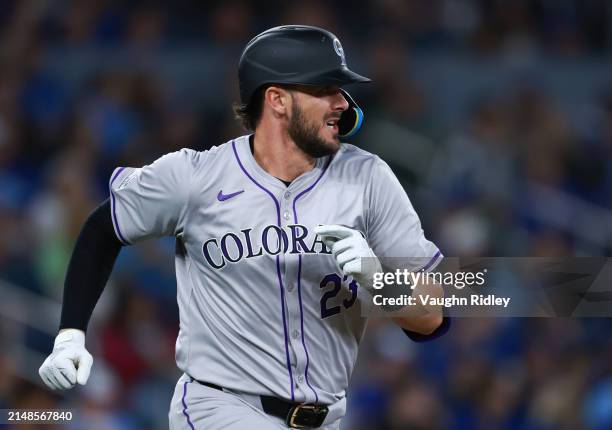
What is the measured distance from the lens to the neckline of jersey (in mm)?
3145

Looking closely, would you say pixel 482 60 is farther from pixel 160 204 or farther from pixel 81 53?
pixel 160 204

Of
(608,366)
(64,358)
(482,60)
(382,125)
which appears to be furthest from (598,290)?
(482,60)

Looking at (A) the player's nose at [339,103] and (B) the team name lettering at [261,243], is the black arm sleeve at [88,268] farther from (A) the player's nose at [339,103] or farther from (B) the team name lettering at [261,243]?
(A) the player's nose at [339,103]

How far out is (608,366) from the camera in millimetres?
5477

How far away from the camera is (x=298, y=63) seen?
3.10m

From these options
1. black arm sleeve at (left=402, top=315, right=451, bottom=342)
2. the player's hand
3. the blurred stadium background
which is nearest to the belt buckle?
black arm sleeve at (left=402, top=315, right=451, bottom=342)

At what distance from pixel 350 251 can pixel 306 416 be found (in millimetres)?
497

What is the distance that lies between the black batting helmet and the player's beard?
0.33 feet

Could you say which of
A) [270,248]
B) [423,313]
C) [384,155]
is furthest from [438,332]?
[384,155]

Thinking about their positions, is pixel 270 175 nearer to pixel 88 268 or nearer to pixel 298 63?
pixel 298 63

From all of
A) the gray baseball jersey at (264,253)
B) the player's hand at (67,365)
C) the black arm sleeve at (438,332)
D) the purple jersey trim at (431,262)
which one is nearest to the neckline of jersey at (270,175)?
the gray baseball jersey at (264,253)

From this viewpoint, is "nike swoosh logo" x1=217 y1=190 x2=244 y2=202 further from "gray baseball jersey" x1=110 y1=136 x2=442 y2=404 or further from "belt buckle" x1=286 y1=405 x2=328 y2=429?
"belt buckle" x1=286 y1=405 x2=328 y2=429

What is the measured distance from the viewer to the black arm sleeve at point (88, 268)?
3188mm

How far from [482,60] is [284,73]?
4826mm
